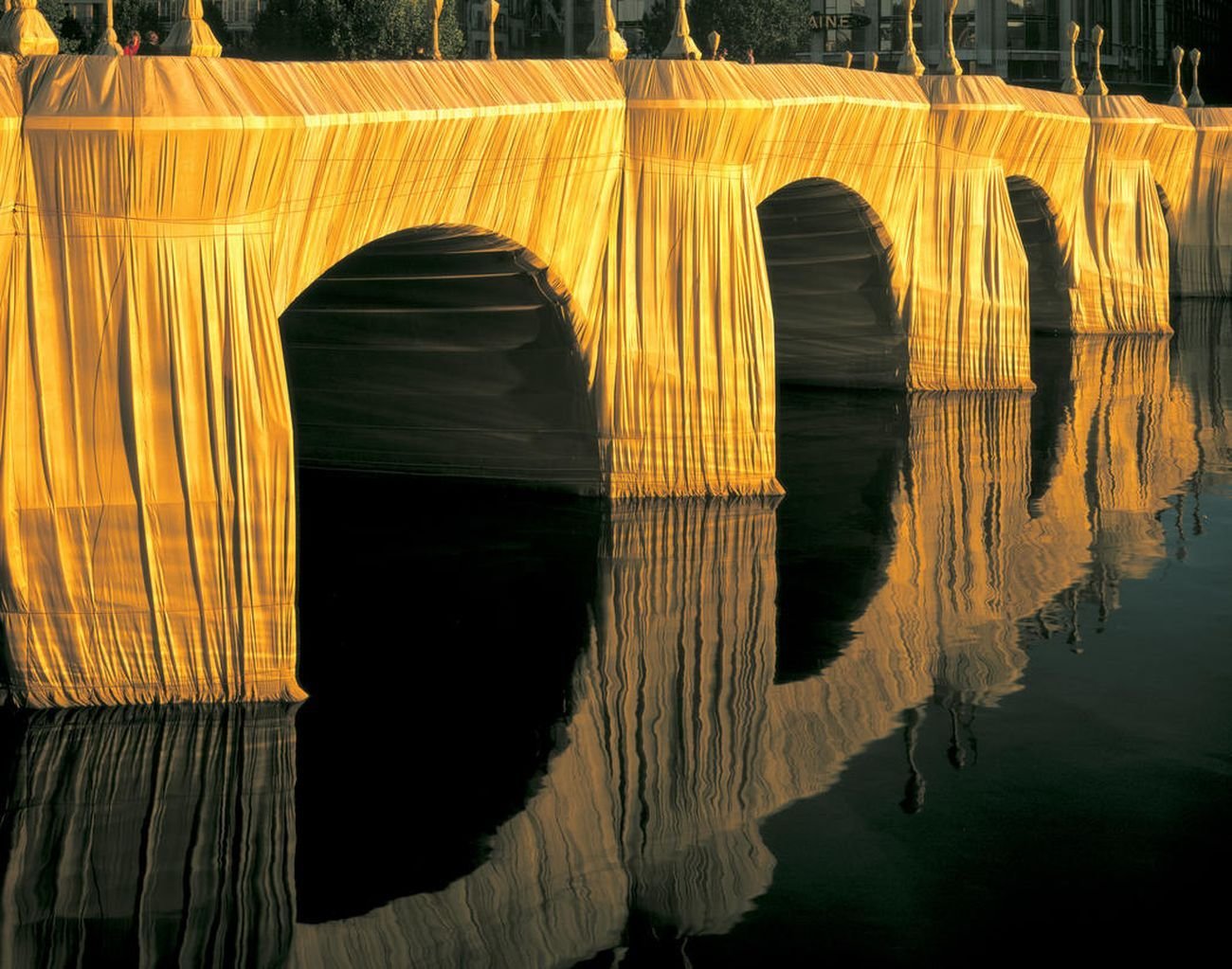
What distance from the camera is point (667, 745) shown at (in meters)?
13.6

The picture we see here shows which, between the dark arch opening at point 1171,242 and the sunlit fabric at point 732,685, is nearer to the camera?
the sunlit fabric at point 732,685

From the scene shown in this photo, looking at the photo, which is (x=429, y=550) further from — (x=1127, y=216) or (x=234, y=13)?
(x=234, y=13)

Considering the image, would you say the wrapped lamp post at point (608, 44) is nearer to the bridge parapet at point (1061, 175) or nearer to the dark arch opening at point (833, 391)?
the dark arch opening at point (833, 391)

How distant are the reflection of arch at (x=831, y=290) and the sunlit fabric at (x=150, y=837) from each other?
15.5 meters

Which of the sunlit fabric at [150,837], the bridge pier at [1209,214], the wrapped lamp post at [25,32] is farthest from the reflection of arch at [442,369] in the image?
the bridge pier at [1209,214]

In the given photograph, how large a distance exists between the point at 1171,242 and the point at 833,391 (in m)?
21.3

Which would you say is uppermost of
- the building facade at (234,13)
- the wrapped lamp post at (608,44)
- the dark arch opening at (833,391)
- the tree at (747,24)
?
the building facade at (234,13)

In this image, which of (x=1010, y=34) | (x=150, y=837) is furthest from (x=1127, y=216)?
(x=1010, y=34)

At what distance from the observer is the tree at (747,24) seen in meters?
66.9

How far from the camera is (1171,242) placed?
159 feet

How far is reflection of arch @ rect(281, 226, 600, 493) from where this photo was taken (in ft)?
65.7

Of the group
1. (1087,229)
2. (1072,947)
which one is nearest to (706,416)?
(1072,947)

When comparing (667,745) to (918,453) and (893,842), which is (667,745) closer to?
(893,842)

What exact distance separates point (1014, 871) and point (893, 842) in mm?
824
